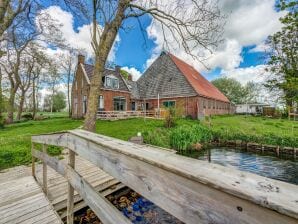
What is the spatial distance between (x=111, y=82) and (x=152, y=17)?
14.4m

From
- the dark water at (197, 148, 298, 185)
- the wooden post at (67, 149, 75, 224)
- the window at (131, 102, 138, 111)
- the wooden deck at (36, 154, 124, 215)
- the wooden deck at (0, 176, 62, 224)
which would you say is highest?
the window at (131, 102, 138, 111)

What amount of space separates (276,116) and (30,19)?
30.1 m

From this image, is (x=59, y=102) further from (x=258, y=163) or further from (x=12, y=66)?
(x=258, y=163)

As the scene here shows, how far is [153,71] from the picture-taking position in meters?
23.2

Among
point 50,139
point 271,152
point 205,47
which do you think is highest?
point 205,47

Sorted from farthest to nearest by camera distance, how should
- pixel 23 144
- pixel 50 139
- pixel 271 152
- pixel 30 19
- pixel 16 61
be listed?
pixel 16 61, pixel 271 152, pixel 30 19, pixel 23 144, pixel 50 139

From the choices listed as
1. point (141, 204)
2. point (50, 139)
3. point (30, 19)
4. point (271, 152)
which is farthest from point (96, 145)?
point (271, 152)

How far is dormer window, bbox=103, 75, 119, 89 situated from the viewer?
20.0 meters

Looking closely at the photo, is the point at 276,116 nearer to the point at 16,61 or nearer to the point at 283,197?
the point at 283,197

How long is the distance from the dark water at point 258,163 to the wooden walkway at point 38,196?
18.4 ft

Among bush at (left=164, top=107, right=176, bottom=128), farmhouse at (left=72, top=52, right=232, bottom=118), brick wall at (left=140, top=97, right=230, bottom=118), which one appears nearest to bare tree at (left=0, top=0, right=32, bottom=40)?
bush at (left=164, top=107, right=176, bottom=128)

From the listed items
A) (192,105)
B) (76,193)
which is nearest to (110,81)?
(192,105)

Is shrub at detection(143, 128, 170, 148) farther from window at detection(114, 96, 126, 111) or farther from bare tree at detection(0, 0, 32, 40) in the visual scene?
window at detection(114, 96, 126, 111)

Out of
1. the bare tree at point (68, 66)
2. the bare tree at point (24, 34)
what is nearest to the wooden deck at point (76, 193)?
the bare tree at point (24, 34)
